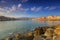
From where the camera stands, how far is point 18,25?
1.93m

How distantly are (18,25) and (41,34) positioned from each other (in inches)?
14.8

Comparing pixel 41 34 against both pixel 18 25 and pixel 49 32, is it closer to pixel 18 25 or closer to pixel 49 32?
pixel 49 32

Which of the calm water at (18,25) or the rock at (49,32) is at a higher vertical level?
the calm water at (18,25)

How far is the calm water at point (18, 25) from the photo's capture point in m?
1.91

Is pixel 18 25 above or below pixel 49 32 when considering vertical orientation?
above

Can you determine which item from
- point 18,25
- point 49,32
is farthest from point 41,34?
point 18,25

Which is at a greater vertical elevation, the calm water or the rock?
the calm water

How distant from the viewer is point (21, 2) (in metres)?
1.94

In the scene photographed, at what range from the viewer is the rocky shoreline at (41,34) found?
1879mm

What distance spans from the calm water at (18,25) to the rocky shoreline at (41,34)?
0.06 m

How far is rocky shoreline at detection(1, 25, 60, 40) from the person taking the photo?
6.16 feet

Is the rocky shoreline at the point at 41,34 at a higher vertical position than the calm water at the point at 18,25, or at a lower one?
lower

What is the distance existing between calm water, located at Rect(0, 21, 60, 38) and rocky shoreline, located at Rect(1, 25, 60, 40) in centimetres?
6

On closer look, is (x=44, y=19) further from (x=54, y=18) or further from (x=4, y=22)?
(x=4, y=22)
